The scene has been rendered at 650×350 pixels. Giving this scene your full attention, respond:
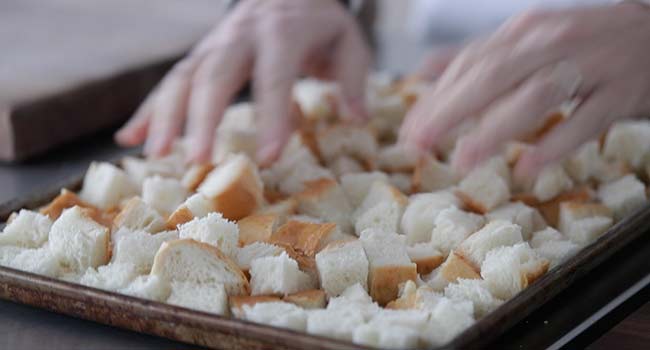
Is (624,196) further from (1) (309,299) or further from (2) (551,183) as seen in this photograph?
(1) (309,299)

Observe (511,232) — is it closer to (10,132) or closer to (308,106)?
(308,106)

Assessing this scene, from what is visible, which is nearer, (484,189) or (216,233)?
(216,233)

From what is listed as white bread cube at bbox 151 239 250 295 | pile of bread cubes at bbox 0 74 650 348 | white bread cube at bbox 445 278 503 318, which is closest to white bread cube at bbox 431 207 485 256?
pile of bread cubes at bbox 0 74 650 348

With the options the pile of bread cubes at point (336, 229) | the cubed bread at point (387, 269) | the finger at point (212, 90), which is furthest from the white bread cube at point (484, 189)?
the finger at point (212, 90)

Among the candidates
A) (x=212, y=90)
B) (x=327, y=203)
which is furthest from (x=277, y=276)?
(x=212, y=90)

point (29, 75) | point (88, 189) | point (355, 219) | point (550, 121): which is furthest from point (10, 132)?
point (550, 121)

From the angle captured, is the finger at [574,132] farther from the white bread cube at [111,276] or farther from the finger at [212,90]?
the white bread cube at [111,276]

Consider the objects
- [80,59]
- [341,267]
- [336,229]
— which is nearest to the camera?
[341,267]

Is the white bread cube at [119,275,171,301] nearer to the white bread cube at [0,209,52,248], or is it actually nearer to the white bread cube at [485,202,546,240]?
the white bread cube at [0,209,52,248]
